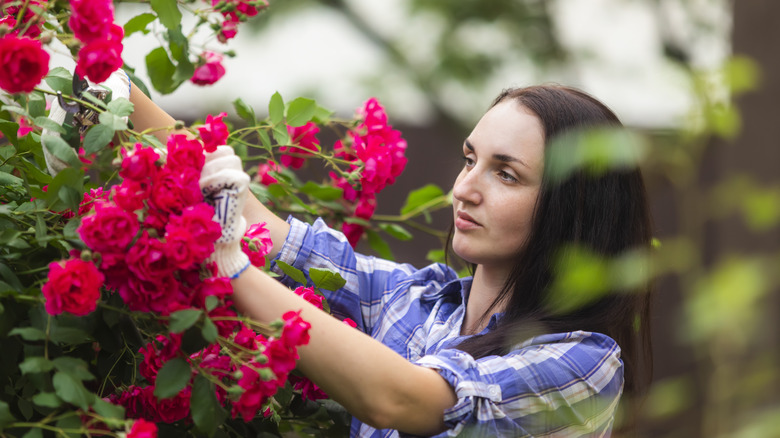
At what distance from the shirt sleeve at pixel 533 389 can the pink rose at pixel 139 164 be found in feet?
1.76

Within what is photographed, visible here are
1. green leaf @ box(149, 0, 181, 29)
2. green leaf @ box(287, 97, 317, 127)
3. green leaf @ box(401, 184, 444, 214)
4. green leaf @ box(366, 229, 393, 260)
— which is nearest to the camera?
green leaf @ box(149, 0, 181, 29)

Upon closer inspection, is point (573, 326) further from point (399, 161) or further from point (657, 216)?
point (657, 216)

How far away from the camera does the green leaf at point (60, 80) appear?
104cm

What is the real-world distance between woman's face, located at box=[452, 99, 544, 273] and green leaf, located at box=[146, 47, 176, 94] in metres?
0.56

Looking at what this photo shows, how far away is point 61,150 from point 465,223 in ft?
2.49

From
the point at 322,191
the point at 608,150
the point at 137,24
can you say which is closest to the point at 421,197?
the point at 322,191

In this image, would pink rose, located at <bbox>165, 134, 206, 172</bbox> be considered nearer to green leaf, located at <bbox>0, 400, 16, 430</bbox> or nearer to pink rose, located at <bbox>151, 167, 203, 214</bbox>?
pink rose, located at <bbox>151, 167, 203, 214</bbox>

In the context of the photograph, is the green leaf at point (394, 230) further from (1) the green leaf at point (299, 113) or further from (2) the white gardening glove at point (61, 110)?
(2) the white gardening glove at point (61, 110)

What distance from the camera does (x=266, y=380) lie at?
0.94 m

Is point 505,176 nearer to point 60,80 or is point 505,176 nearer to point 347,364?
point 347,364

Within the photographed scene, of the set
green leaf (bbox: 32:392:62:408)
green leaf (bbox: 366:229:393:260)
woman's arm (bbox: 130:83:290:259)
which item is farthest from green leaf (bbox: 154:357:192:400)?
green leaf (bbox: 366:229:393:260)

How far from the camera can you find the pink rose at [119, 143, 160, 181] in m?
0.92

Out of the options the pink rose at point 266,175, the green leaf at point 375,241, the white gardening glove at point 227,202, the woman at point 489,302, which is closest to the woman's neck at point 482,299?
the woman at point 489,302

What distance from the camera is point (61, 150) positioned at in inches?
37.1
